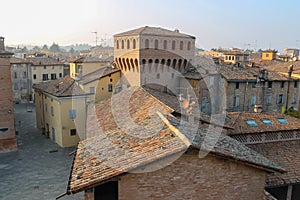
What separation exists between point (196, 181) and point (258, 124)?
319 inches

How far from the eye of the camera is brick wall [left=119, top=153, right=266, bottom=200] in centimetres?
754

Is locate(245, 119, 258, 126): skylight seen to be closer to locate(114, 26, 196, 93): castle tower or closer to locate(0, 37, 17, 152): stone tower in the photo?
locate(114, 26, 196, 93): castle tower

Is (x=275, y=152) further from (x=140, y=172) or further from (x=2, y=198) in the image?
(x=2, y=198)

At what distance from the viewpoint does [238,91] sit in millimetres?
28750

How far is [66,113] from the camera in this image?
73.3ft

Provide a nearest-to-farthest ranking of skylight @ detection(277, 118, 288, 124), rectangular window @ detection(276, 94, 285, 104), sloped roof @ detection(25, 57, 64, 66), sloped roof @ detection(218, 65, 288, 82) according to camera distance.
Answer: skylight @ detection(277, 118, 288, 124) → sloped roof @ detection(218, 65, 288, 82) → rectangular window @ detection(276, 94, 285, 104) → sloped roof @ detection(25, 57, 64, 66)

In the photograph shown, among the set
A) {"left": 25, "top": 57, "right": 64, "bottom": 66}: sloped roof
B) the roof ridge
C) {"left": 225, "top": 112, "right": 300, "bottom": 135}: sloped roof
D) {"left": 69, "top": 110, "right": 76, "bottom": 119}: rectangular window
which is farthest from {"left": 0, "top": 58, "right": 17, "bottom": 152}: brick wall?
{"left": 25, "top": 57, "right": 64, "bottom": 66}: sloped roof

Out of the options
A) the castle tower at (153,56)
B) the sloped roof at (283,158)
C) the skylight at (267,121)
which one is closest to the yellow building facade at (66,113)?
the castle tower at (153,56)

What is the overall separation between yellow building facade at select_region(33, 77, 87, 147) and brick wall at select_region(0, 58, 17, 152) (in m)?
3.44

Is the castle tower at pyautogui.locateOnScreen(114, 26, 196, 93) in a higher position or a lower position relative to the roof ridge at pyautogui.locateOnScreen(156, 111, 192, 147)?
higher

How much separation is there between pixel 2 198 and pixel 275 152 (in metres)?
13.6

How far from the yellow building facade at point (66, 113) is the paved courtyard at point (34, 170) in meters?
1.02

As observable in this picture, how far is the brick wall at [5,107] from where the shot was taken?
65.2ft

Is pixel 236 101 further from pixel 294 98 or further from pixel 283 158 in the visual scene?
pixel 283 158
